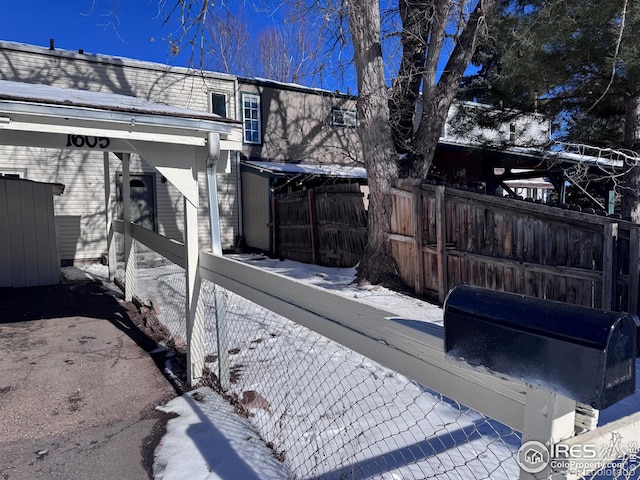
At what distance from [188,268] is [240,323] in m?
1.78

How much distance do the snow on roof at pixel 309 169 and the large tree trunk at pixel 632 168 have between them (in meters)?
6.48

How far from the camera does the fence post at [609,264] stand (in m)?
4.67

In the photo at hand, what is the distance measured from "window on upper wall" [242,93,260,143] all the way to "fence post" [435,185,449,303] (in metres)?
8.05

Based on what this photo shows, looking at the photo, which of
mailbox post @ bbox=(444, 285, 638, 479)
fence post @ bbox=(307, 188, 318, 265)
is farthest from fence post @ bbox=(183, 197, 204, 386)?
fence post @ bbox=(307, 188, 318, 265)

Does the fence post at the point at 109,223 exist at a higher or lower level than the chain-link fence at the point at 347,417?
higher

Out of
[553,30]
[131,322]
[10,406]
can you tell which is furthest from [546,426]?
[553,30]

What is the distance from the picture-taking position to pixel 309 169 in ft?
43.3

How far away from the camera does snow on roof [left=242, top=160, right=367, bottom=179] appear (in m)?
12.1

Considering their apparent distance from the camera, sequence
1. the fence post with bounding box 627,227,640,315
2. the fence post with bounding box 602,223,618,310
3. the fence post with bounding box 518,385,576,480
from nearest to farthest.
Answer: the fence post with bounding box 518,385,576,480 < the fence post with bounding box 627,227,640,315 < the fence post with bounding box 602,223,618,310

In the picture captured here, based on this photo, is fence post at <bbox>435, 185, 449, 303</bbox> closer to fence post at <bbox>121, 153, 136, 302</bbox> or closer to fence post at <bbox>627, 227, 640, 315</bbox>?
fence post at <bbox>627, 227, 640, 315</bbox>

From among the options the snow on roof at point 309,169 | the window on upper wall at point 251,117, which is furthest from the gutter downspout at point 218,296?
the window on upper wall at point 251,117

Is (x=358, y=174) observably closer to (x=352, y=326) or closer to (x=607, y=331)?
(x=352, y=326)

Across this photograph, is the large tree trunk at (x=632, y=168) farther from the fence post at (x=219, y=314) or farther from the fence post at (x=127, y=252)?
the fence post at (x=127, y=252)

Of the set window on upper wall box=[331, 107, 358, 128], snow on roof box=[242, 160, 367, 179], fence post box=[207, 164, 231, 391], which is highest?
window on upper wall box=[331, 107, 358, 128]
